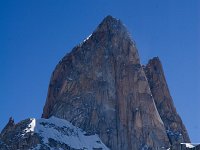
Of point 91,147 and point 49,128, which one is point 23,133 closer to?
point 49,128

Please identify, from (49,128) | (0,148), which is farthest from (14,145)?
(49,128)

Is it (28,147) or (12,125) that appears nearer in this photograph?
(28,147)

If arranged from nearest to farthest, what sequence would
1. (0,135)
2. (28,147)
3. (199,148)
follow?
(199,148) < (28,147) < (0,135)

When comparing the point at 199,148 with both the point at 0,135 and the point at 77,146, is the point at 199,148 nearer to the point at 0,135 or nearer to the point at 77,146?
the point at 77,146

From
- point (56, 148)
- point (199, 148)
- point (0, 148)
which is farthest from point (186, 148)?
point (0, 148)

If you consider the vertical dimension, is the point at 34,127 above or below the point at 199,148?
above

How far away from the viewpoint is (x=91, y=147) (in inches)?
7869

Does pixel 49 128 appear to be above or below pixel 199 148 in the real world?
above

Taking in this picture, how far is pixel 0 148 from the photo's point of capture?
183m

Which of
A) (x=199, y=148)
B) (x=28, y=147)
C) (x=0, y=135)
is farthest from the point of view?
(x=0, y=135)

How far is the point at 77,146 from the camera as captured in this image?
19488cm

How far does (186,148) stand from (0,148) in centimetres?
5542

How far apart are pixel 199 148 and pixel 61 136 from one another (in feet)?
183

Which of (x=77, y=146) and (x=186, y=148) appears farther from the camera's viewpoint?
(x=77, y=146)
